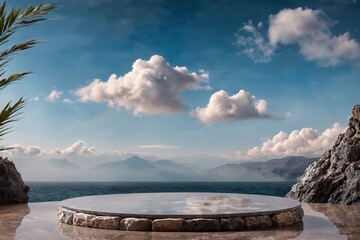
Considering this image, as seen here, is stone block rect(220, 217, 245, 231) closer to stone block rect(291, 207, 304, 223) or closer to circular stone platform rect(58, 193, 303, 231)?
circular stone platform rect(58, 193, 303, 231)

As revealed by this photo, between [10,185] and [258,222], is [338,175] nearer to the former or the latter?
[258,222]

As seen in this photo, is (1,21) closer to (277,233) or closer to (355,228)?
(277,233)

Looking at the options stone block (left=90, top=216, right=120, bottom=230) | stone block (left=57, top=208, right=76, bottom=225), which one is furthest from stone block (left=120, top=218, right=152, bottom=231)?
stone block (left=57, top=208, right=76, bottom=225)

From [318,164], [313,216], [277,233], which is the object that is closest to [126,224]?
[277,233]

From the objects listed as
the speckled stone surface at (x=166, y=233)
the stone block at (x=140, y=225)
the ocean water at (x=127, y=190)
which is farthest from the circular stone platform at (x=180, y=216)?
the ocean water at (x=127, y=190)

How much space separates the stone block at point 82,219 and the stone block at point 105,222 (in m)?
0.09

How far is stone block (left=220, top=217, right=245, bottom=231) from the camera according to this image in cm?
809

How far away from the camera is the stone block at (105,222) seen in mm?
8227

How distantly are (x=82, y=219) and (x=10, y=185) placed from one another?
6383 mm

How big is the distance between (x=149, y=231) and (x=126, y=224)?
1.63ft

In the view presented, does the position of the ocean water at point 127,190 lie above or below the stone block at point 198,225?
below

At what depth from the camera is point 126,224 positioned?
8.11 m

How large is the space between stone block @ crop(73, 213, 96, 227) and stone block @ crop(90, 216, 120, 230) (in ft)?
0.29

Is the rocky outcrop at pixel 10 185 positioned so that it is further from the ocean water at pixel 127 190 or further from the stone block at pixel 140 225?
the ocean water at pixel 127 190
